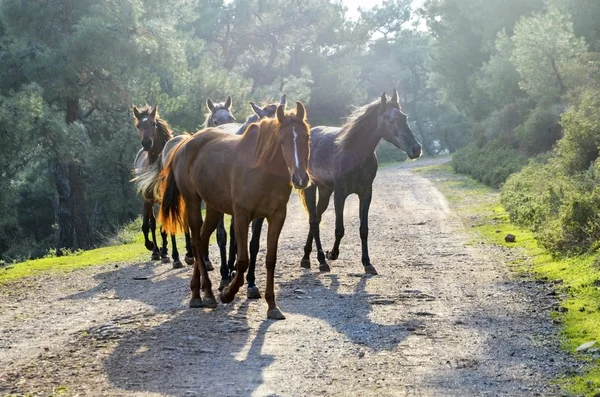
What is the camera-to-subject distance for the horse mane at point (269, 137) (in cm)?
868

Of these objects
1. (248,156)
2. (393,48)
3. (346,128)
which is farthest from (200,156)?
(393,48)

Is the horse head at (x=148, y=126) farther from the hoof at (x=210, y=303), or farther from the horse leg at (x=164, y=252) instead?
the hoof at (x=210, y=303)

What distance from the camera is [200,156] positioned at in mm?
9797

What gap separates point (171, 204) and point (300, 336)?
128 inches

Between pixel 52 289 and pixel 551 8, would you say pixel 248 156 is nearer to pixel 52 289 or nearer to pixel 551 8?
pixel 52 289

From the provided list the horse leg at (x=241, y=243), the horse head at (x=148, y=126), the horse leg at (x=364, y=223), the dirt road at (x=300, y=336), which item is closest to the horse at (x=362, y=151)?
the horse leg at (x=364, y=223)

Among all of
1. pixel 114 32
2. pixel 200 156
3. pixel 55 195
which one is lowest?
pixel 55 195

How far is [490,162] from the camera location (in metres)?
32.9

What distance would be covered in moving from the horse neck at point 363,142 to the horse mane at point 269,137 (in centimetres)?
376

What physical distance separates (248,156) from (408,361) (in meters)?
3.10

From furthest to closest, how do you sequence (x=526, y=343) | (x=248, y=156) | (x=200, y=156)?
1. (x=200, y=156)
2. (x=248, y=156)
3. (x=526, y=343)

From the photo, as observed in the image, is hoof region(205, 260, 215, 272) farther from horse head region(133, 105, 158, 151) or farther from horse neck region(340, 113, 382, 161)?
horse head region(133, 105, 158, 151)

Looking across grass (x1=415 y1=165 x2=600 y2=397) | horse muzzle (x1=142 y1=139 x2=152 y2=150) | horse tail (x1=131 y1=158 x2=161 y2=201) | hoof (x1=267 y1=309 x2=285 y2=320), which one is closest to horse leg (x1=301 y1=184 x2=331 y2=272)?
horse tail (x1=131 y1=158 x2=161 y2=201)

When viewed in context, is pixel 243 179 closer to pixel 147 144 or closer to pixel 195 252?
pixel 195 252
